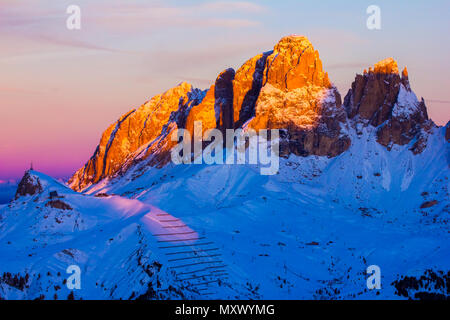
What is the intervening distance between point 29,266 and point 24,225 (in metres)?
22.2

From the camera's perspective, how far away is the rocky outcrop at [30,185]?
6801 inches

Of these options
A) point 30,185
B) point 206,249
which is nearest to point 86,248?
point 206,249

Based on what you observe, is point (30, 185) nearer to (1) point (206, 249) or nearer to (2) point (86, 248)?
(2) point (86, 248)

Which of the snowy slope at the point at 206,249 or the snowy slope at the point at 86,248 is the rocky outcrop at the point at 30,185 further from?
the snowy slope at the point at 86,248

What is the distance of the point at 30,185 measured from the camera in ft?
568

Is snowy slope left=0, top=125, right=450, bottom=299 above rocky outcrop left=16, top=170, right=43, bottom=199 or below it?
below

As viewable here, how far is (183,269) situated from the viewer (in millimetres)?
147125

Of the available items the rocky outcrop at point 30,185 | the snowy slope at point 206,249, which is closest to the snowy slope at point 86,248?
the snowy slope at point 206,249

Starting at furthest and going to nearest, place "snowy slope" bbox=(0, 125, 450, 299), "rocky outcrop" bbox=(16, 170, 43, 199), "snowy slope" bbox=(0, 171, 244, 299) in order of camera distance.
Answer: "rocky outcrop" bbox=(16, 170, 43, 199) < "snowy slope" bbox=(0, 125, 450, 299) < "snowy slope" bbox=(0, 171, 244, 299)

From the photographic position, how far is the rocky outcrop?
172750mm

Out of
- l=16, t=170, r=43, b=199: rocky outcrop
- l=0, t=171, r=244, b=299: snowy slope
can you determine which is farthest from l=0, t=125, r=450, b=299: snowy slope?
l=16, t=170, r=43, b=199: rocky outcrop

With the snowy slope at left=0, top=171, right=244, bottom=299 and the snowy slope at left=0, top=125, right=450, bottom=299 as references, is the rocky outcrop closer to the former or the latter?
the snowy slope at left=0, top=125, right=450, bottom=299
